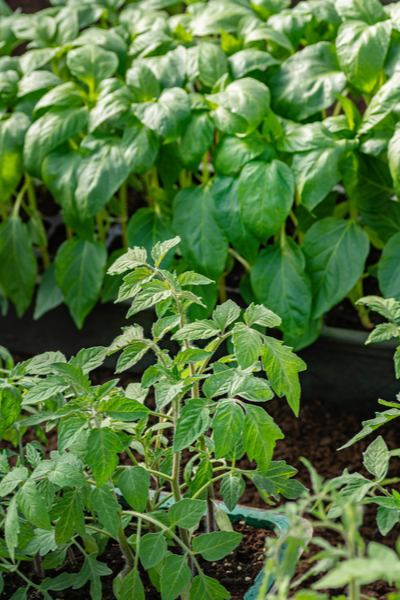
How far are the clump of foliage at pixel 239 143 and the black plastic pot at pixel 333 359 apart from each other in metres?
0.09

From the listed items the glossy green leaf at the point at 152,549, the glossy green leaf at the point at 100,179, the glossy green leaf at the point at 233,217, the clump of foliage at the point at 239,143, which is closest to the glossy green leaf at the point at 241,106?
the clump of foliage at the point at 239,143

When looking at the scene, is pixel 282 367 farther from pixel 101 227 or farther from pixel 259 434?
pixel 101 227

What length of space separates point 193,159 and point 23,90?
46 cm

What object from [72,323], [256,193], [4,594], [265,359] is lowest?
[72,323]

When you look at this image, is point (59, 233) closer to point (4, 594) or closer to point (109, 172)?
point (109, 172)

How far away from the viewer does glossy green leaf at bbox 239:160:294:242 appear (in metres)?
1.19

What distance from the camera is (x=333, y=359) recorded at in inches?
54.7

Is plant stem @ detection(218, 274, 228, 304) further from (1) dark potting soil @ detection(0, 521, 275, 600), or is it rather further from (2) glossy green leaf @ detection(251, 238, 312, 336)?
(1) dark potting soil @ detection(0, 521, 275, 600)

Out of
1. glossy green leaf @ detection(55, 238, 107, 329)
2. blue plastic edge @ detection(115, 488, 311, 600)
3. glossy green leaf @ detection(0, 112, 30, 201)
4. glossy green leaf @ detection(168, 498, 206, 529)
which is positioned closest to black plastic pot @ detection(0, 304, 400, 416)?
glossy green leaf @ detection(55, 238, 107, 329)

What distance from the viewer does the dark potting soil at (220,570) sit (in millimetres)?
794

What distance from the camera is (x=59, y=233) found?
1812 mm

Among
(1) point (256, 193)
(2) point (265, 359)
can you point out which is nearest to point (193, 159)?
(1) point (256, 193)

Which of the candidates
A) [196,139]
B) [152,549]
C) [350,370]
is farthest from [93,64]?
[152,549]

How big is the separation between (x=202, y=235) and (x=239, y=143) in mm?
195
